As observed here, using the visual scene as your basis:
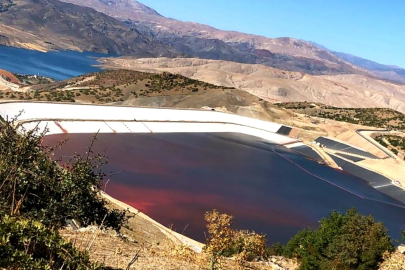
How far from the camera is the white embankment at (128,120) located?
40.8 meters

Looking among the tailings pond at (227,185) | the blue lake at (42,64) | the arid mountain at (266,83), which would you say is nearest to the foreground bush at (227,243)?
the tailings pond at (227,185)

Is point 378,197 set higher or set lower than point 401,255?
lower

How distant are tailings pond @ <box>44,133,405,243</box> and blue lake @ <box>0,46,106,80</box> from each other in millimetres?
85143

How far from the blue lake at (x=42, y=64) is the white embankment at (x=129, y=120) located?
239 ft

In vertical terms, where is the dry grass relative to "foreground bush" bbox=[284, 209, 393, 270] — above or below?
above

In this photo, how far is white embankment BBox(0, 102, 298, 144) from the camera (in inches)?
1612

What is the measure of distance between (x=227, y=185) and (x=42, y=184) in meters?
25.2

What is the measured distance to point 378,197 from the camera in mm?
39312

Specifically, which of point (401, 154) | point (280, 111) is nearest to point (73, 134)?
point (280, 111)

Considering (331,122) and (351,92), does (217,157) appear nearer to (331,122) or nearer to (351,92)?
(331,122)

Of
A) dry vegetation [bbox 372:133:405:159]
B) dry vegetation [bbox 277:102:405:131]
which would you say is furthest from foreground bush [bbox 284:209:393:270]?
dry vegetation [bbox 277:102:405:131]

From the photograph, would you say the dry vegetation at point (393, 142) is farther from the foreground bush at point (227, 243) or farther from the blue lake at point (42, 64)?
the blue lake at point (42, 64)

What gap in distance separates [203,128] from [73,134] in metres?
20.1

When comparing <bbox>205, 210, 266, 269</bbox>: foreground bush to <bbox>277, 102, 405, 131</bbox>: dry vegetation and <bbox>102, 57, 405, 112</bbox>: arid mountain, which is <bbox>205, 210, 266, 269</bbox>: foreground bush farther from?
<bbox>102, 57, 405, 112</bbox>: arid mountain
